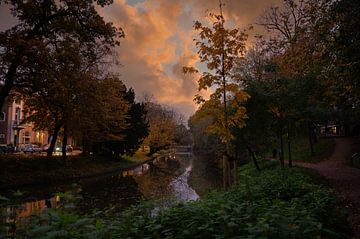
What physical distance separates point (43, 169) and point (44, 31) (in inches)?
488

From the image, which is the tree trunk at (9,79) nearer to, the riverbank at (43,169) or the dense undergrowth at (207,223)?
the riverbank at (43,169)

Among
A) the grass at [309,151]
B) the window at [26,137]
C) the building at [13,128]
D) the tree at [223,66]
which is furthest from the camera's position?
the window at [26,137]

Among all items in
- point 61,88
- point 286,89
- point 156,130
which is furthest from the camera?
point 156,130

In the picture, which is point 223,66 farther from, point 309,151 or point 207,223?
point 309,151

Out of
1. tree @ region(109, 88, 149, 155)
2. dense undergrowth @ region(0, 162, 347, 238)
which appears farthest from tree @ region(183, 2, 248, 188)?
tree @ region(109, 88, 149, 155)

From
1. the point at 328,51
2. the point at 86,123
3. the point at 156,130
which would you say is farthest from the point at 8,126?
the point at 328,51

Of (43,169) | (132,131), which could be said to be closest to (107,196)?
(43,169)

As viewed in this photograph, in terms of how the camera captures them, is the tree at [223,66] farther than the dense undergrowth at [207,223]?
Yes

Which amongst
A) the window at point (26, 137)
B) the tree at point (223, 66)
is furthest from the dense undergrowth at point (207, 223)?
the window at point (26, 137)

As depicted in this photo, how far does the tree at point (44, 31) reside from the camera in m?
20.9

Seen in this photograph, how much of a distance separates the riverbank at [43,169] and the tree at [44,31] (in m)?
5.98

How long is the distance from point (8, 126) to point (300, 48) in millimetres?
65144

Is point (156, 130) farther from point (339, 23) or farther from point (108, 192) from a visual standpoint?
point (339, 23)

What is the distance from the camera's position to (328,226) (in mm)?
7230
